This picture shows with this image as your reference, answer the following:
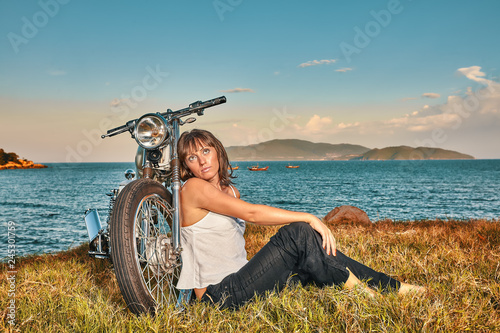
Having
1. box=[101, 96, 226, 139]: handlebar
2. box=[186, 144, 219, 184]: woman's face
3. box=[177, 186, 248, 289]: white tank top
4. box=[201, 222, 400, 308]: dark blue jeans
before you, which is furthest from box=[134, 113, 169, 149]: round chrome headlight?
box=[201, 222, 400, 308]: dark blue jeans

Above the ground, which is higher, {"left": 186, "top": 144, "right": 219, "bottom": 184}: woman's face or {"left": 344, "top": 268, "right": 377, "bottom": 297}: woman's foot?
{"left": 186, "top": 144, "right": 219, "bottom": 184}: woman's face

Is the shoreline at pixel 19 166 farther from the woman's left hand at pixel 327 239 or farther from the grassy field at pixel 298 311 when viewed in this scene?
the woman's left hand at pixel 327 239

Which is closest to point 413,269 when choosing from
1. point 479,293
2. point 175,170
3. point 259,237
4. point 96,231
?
point 479,293

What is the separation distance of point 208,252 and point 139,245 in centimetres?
55

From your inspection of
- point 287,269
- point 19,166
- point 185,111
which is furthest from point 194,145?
point 19,166

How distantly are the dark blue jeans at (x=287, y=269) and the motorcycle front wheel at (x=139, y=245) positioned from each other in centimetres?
45

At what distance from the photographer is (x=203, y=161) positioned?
2.98 meters

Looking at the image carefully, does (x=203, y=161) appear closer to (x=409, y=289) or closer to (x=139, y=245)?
(x=139, y=245)

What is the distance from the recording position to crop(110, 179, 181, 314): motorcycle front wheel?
2.16 meters

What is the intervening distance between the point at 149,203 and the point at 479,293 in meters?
2.62

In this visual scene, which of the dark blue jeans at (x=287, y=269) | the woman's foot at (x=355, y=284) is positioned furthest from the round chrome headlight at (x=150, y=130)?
the woman's foot at (x=355, y=284)

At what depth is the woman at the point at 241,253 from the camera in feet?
8.57

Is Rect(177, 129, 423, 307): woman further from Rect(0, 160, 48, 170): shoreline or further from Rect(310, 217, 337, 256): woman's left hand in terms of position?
Rect(0, 160, 48, 170): shoreline

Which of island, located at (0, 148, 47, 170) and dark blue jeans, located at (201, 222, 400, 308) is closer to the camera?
dark blue jeans, located at (201, 222, 400, 308)
